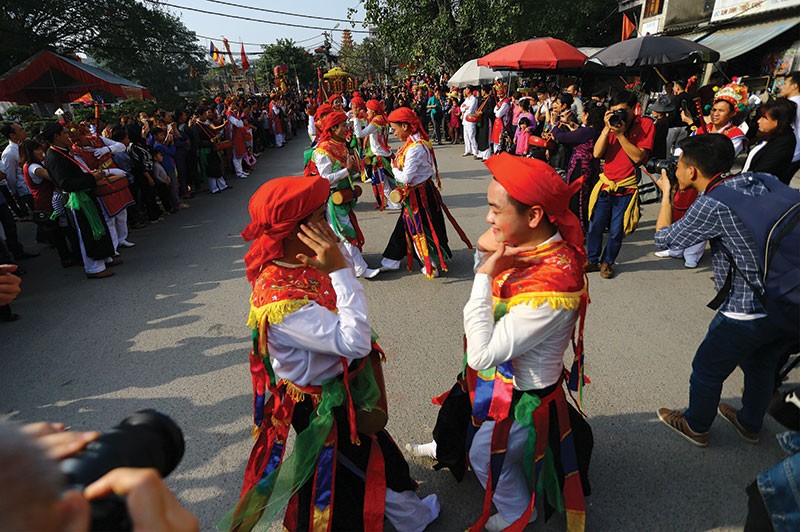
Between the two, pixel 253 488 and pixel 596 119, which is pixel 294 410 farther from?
pixel 596 119

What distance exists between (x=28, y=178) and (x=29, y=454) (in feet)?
22.0

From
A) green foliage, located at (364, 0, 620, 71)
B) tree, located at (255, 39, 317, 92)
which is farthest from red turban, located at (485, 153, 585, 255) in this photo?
tree, located at (255, 39, 317, 92)

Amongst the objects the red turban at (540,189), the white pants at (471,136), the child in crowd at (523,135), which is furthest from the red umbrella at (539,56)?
the red turban at (540,189)

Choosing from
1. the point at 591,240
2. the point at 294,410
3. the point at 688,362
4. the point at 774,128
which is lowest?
the point at 688,362

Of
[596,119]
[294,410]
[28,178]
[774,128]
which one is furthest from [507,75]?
[294,410]

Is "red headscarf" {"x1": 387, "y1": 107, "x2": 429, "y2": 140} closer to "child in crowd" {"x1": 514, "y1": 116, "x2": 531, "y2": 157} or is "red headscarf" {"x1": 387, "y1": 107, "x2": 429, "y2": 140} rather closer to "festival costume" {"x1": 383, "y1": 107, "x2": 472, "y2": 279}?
"festival costume" {"x1": 383, "y1": 107, "x2": 472, "y2": 279}

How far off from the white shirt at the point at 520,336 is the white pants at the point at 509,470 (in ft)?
0.87

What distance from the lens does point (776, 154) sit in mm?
4176

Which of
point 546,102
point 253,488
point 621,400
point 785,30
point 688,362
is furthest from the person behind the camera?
point 785,30

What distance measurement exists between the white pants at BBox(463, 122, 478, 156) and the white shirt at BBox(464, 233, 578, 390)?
10.5 m

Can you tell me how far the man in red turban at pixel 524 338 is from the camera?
171 centimetres

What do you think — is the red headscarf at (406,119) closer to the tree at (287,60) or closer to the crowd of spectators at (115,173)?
the crowd of spectators at (115,173)

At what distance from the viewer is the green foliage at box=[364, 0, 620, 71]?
49.6ft

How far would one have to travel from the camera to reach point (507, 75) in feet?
49.4
